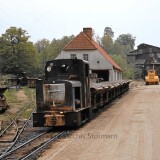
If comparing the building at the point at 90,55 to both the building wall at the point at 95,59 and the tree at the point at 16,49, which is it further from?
the tree at the point at 16,49

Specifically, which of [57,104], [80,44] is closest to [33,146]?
[57,104]

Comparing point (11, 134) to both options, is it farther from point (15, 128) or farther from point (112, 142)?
point (112, 142)

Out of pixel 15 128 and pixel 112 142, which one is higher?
pixel 112 142

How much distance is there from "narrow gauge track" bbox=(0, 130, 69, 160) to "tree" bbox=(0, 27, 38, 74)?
Result: 174 feet

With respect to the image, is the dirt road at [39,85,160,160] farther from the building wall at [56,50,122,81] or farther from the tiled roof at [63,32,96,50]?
the tiled roof at [63,32,96,50]

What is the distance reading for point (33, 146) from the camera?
13.4 m

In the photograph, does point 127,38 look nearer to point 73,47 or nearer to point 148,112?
point 73,47

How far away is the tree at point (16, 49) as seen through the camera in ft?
228

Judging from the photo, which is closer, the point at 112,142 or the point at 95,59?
the point at 112,142

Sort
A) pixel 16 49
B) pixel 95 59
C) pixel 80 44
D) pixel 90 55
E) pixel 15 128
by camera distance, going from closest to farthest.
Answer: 1. pixel 15 128
2. pixel 95 59
3. pixel 90 55
4. pixel 80 44
5. pixel 16 49

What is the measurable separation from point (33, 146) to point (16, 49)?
59.5 meters

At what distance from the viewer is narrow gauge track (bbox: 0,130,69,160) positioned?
38.3ft

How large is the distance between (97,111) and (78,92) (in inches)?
244

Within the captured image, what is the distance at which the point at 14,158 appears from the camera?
11391 millimetres
